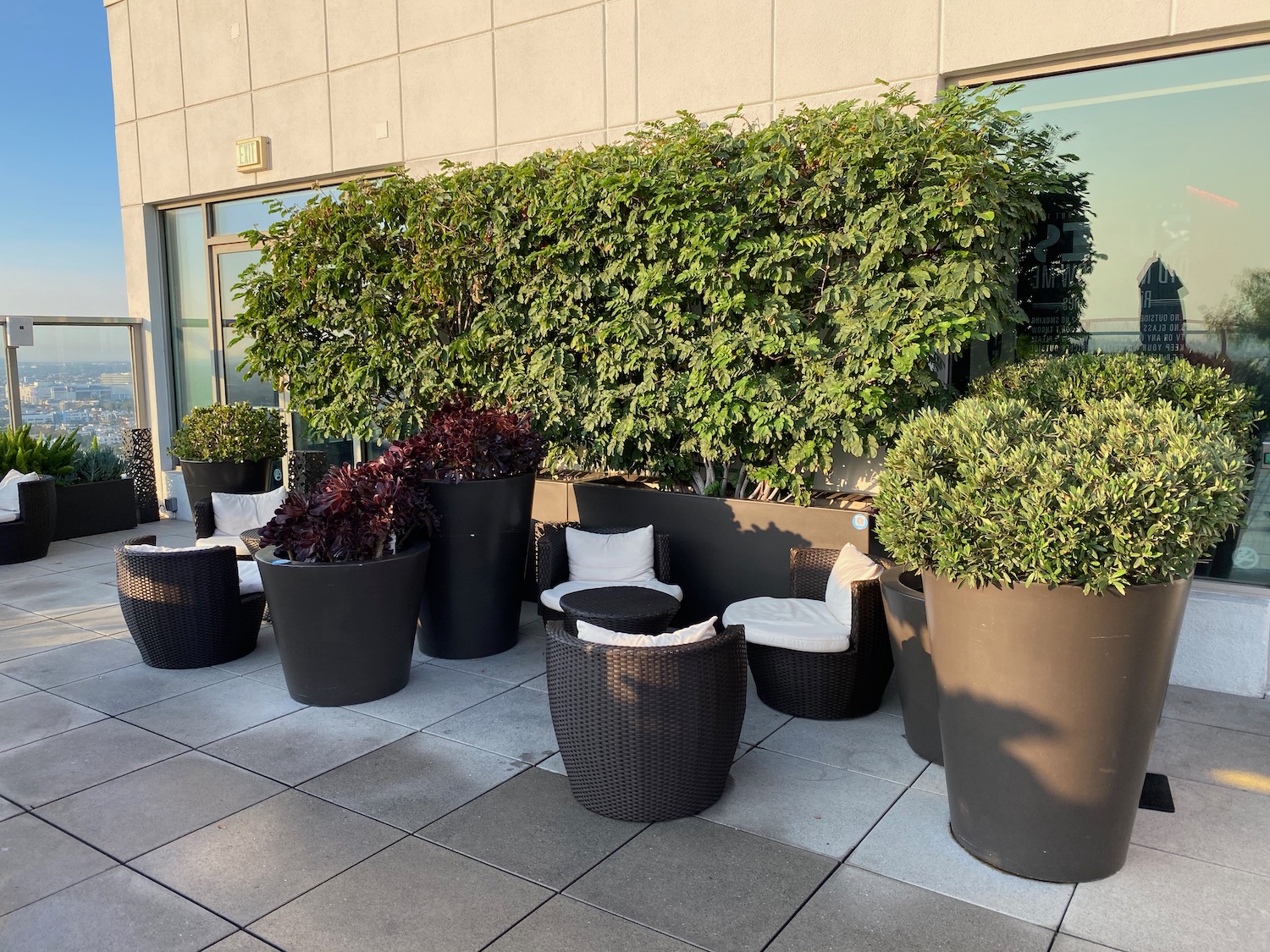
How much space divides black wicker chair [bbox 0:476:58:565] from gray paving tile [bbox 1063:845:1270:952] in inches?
348

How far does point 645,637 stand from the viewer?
3627mm

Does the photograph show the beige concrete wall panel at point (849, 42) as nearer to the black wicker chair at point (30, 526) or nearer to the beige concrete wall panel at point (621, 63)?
the beige concrete wall panel at point (621, 63)

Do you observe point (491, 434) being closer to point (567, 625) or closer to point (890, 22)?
point (567, 625)

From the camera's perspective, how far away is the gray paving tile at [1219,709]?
4.60 m

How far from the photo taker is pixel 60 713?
15.5 feet

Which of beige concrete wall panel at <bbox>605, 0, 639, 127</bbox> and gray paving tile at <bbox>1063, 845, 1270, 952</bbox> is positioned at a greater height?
beige concrete wall panel at <bbox>605, 0, 639, 127</bbox>

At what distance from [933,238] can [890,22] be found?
1723 millimetres

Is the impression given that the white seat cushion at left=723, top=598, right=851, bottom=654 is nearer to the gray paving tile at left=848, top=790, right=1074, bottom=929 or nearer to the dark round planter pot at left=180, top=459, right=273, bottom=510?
the gray paving tile at left=848, top=790, right=1074, bottom=929

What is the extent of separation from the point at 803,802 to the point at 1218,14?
4.69 meters

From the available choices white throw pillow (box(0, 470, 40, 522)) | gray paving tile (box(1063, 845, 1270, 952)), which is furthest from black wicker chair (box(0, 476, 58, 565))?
gray paving tile (box(1063, 845, 1270, 952))

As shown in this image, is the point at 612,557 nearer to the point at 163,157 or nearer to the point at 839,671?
the point at 839,671

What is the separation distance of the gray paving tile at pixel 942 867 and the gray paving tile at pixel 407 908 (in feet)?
4.05

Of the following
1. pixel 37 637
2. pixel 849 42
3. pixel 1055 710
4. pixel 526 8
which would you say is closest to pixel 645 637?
pixel 1055 710

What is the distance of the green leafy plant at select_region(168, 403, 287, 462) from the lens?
29.6ft
